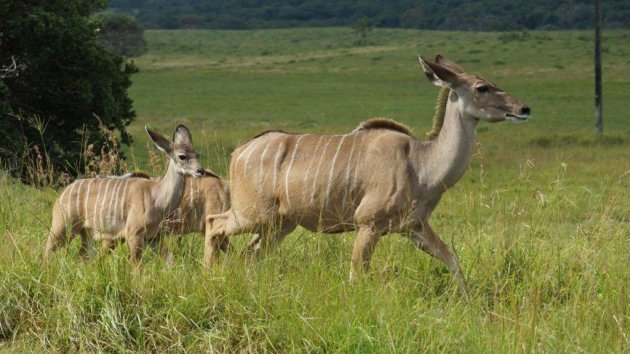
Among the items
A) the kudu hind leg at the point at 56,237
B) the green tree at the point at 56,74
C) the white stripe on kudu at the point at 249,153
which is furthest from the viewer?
the green tree at the point at 56,74

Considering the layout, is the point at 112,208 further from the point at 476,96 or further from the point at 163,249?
the point at 476,96

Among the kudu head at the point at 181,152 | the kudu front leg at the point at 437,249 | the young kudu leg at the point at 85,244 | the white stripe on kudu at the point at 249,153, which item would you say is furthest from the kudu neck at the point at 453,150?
the young kudu leg at the point at 85,244

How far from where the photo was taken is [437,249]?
6.08 metres

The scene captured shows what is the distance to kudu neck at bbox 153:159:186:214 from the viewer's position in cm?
727

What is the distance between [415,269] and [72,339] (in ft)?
6.50

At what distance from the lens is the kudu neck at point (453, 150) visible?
635cm

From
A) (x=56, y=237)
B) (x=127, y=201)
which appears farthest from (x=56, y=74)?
(x=56, y=237)

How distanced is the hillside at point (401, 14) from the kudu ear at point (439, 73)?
3307 inches

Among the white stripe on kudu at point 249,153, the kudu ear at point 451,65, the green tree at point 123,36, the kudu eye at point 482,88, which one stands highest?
the kudu ear at point 451,65

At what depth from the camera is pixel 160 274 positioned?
5688mm

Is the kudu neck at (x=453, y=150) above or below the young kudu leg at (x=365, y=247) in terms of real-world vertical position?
above

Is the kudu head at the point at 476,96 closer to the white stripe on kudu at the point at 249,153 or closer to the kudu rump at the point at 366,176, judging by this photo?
the kudu rump at the point at 366,176

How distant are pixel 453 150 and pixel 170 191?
1.92 metres

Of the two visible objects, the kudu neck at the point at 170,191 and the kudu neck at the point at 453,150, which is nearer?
the kudu neck at the point at 453,150
